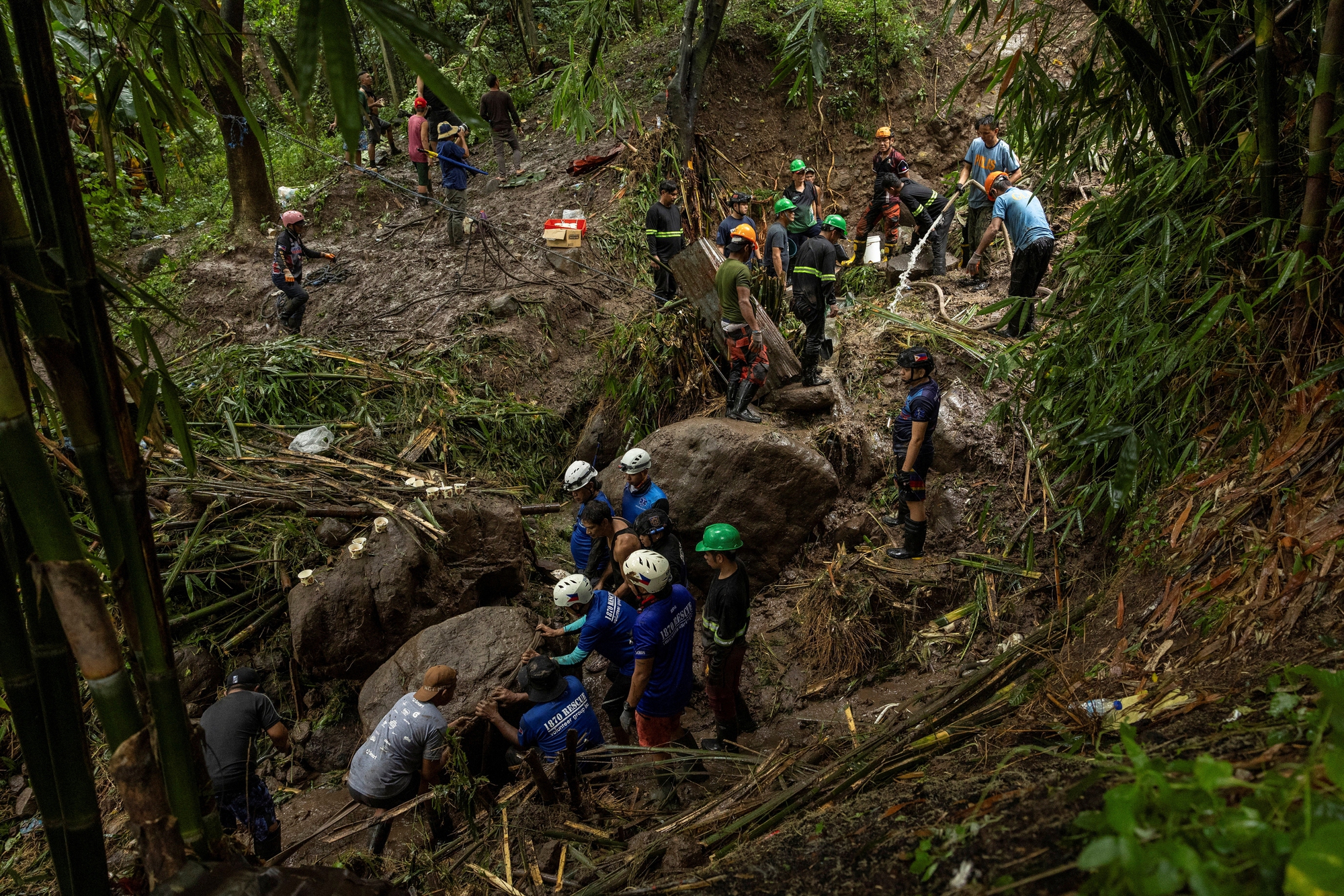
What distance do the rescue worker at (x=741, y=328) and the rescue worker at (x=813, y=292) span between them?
0.45m

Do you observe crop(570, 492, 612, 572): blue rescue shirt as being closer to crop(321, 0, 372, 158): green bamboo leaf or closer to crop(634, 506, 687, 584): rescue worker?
crop(634, 506, 687, 584): rescue worker

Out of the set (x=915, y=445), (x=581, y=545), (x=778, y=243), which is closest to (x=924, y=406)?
(x=915, y=445)

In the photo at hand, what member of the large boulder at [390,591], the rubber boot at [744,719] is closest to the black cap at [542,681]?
the rubber boot at [744,719]

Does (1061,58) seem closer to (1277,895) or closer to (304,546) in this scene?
(304,546)

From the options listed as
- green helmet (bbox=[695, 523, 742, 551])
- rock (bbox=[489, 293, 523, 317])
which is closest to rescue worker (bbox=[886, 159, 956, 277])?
rock (bbox=[489, 293, 523, 317])

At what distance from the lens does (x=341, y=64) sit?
3.89 feet

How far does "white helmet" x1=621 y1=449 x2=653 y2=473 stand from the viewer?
591 centimetres

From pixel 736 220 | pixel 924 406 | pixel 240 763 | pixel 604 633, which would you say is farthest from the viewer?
pixel 736 220

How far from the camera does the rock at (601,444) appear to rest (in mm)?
8094

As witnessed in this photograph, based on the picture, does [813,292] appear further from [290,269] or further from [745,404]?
[290,269]

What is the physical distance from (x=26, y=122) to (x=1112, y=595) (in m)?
4.20

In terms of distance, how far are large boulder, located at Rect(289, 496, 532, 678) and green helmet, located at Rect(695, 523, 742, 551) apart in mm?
2409

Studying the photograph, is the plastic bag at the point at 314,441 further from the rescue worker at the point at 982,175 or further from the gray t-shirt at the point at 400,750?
the rescue worker at the point at 982,175

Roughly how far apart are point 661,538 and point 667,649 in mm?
968
